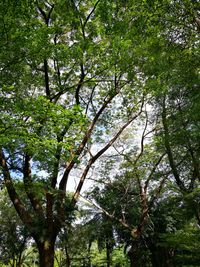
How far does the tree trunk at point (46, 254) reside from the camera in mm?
10011

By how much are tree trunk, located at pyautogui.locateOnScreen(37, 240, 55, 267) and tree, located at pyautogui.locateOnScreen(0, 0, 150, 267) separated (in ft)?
0.10

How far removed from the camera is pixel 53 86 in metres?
13.1

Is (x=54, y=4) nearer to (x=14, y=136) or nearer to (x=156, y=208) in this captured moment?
(x=14, y=136)

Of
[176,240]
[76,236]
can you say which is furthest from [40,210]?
[76,236]

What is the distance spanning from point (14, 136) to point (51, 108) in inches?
41.0

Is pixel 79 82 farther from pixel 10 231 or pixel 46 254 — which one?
pixel 10 231

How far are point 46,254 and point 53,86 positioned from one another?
22.0 ft

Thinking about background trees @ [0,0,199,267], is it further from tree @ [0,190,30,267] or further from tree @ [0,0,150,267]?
tree @ [0,190,30,267]

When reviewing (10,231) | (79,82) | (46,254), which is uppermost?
(79,82)

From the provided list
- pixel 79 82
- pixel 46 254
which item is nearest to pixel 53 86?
pixel 79 82

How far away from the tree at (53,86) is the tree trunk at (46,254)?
0.03 metres

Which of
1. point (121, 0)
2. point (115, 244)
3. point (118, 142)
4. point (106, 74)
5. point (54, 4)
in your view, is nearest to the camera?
point (121, 0)

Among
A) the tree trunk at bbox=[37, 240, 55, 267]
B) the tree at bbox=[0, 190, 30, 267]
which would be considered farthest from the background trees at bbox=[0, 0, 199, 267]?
the tree at bbox=[0, 190, 30, 267]

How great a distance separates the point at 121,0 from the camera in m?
8.61
